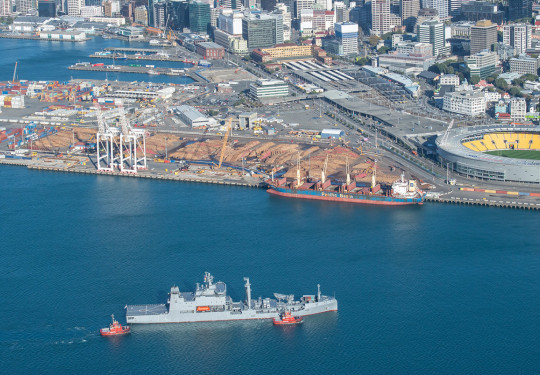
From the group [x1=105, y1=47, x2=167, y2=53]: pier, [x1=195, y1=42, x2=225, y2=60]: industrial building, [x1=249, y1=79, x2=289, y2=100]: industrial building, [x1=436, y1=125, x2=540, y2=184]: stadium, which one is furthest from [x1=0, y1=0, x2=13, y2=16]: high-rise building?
[x1=436, y1=125, x2=540, y2=184]: stadium

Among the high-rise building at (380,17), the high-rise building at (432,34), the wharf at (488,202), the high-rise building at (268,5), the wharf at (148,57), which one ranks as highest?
the high-rise building at (268,5)

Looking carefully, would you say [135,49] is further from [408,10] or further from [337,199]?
[337,199]

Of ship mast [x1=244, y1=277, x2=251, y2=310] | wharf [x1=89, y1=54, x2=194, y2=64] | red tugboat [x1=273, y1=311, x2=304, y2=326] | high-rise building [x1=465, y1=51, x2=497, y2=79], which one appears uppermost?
wharf [x1=89, y1=54, x2=194, y2=64]

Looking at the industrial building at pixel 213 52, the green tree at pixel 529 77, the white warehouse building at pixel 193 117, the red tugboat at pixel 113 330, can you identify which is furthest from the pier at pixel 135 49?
the red tugboat at pixel 113 330

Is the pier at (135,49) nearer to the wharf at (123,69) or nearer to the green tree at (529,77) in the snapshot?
the wharf at (123,69)

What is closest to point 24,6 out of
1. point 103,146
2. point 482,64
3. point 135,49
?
point 135,49

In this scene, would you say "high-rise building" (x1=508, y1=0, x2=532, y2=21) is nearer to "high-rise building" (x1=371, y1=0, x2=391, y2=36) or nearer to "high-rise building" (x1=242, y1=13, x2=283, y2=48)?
"high-rise building" (x1=371, y1=0, x2=391, y2=36)

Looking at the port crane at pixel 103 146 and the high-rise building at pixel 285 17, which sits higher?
the high-rise building at pixel 285 17
